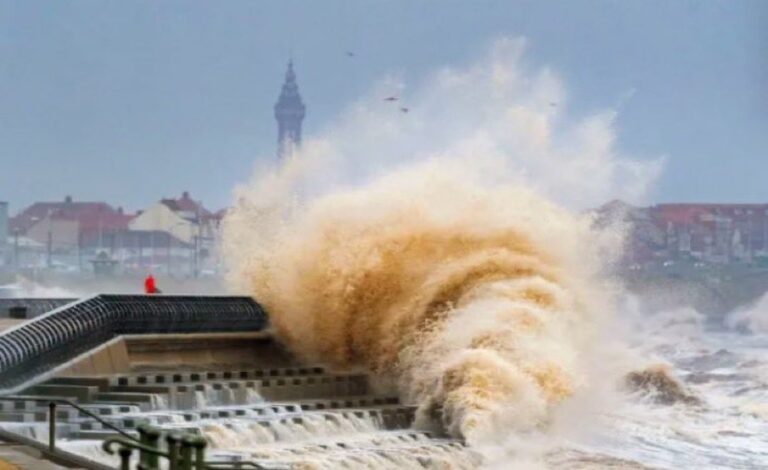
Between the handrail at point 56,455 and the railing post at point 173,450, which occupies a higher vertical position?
the handrail at point 56,455

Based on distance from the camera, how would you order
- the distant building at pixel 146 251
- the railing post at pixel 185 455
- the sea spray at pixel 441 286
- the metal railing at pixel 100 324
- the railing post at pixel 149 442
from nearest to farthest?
the railing post at pixel 185 455 → the railing post at pixel 149 442 → the metal railing at pixel 100 324 → the sea spray at pixel 441 286 → the distant building at pixel 146 251

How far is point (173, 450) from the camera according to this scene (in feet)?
39.2

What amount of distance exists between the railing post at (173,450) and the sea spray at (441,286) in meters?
12.7

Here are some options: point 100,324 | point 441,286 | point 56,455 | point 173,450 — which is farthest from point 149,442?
point 441,286

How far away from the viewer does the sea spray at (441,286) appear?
26266mm

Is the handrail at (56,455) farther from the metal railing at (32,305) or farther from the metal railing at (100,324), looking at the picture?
the metal railing at (32,305)

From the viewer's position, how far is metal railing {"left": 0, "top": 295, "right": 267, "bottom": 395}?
75.7 feet

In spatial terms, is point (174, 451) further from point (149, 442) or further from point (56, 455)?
point (56, 455)

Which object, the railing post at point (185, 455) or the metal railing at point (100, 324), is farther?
the metal railing at point (100, 324)

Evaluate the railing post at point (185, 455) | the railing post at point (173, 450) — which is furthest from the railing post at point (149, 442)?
the railing post at point (185, 455)

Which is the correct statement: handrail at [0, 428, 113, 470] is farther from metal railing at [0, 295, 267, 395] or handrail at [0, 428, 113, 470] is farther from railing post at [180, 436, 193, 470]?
metal railing at [0, 295, 267, 395]

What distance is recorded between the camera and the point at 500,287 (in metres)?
29.0

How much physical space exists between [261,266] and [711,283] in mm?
71362

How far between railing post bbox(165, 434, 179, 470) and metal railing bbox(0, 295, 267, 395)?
10317 millimetres
